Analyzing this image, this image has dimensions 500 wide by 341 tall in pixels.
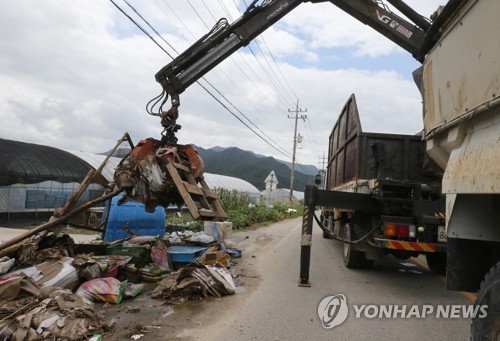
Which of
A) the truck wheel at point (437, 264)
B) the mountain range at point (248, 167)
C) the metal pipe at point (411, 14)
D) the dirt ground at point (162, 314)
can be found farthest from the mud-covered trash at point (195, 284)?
the mountain range at point (248, 167)

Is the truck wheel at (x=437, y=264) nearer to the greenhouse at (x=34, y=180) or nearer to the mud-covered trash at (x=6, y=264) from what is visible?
the mud-covered trash at (x=6, y=264)

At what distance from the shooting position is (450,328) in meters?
4.58

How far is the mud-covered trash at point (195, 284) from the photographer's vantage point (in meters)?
5.68

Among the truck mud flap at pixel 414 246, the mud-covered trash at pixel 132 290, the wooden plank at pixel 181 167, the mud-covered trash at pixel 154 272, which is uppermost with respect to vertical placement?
the wooden plank at pixel 181 167

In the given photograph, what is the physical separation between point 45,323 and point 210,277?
2504mm

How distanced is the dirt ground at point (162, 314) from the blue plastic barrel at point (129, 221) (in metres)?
3.23

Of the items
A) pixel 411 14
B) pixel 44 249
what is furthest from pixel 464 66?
pixel 44 249

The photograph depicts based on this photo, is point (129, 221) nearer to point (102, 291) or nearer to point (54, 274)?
point (54, 274)

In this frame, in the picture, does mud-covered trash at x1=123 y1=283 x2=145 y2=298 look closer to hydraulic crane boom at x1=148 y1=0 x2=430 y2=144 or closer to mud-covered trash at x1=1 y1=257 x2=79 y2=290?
mud-covered trash at x1=1 y1=257 x2=79 y2=290

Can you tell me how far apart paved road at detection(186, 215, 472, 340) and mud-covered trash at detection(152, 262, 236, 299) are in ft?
0.73

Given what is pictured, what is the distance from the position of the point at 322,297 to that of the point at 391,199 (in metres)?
1.93

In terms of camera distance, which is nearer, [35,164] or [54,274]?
[54,274]

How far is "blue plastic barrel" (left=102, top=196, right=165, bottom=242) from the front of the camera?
9.25 metres

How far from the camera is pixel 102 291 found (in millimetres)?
5449
